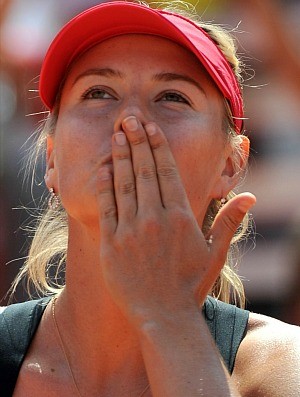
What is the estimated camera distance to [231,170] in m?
2.52

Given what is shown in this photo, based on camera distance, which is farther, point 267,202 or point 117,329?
point 267,202

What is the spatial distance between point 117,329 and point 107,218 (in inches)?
22.0

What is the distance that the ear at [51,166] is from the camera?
2.45 meters

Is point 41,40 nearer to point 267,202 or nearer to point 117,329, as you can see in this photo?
point 267,202

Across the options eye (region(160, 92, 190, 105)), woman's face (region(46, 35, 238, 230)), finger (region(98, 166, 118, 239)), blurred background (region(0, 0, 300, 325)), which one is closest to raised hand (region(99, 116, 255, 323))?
finger (region(98, 166, 118, 239))

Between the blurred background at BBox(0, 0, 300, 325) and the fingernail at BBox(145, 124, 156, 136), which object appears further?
the blurred background at BBox(0, 0, 300, 325)

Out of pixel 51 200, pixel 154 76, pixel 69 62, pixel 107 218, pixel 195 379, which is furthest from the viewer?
pixel 51 200

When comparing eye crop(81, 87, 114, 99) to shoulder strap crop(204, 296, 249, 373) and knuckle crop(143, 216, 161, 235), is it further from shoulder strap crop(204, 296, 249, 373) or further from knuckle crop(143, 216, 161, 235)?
shoulder strap crop(204, 296, 249, 373)

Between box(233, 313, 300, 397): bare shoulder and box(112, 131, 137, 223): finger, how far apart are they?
0.65m

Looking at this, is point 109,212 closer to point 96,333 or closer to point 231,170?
point 96,333

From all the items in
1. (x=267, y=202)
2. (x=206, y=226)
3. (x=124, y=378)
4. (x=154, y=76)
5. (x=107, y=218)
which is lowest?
(x=267, y=202)

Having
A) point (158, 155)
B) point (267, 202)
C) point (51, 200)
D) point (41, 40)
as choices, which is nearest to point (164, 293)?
point (158, 155)

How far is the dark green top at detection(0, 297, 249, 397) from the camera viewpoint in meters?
2.29

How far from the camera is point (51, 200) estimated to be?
2734 mm
